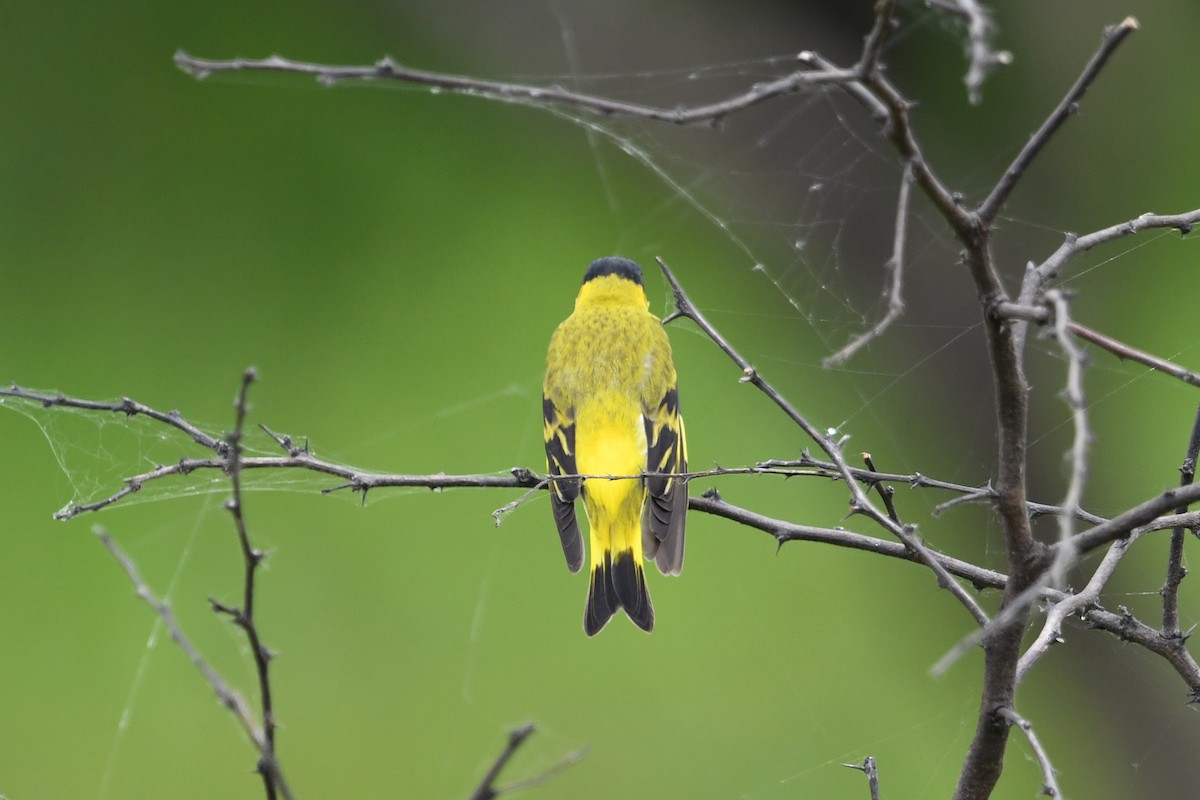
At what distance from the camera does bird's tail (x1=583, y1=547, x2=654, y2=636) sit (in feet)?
6.80

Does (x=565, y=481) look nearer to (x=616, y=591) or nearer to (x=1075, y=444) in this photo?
(x=616, y=591)

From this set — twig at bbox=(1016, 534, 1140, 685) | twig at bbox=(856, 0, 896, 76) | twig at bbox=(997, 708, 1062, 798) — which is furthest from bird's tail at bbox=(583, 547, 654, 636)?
twig at bbox=(856, 0, 896, 76)

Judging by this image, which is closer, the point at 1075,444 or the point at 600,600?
the point at 1075,444

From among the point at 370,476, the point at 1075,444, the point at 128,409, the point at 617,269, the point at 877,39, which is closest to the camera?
the point at 1075,444

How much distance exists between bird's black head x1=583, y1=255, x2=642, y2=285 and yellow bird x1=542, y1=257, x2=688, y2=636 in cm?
26

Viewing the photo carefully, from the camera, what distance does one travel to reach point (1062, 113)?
94 cm

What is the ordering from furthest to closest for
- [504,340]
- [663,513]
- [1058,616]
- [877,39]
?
[504,340], [663,513], [1058,616], [877,39]

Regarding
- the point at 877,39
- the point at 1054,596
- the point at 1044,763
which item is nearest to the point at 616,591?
the point at 1054,596

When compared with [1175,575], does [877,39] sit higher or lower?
higher

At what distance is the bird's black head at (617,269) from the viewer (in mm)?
2797

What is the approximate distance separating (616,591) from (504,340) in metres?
1.77

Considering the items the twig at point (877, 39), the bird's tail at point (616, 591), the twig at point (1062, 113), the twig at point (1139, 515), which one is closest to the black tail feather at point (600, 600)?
the bird's tail at point (616, 591)

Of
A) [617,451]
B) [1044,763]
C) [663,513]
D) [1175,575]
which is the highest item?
[617,451]

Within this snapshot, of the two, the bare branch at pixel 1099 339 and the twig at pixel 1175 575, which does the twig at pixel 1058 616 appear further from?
the bare branch at pixel 1099 339
